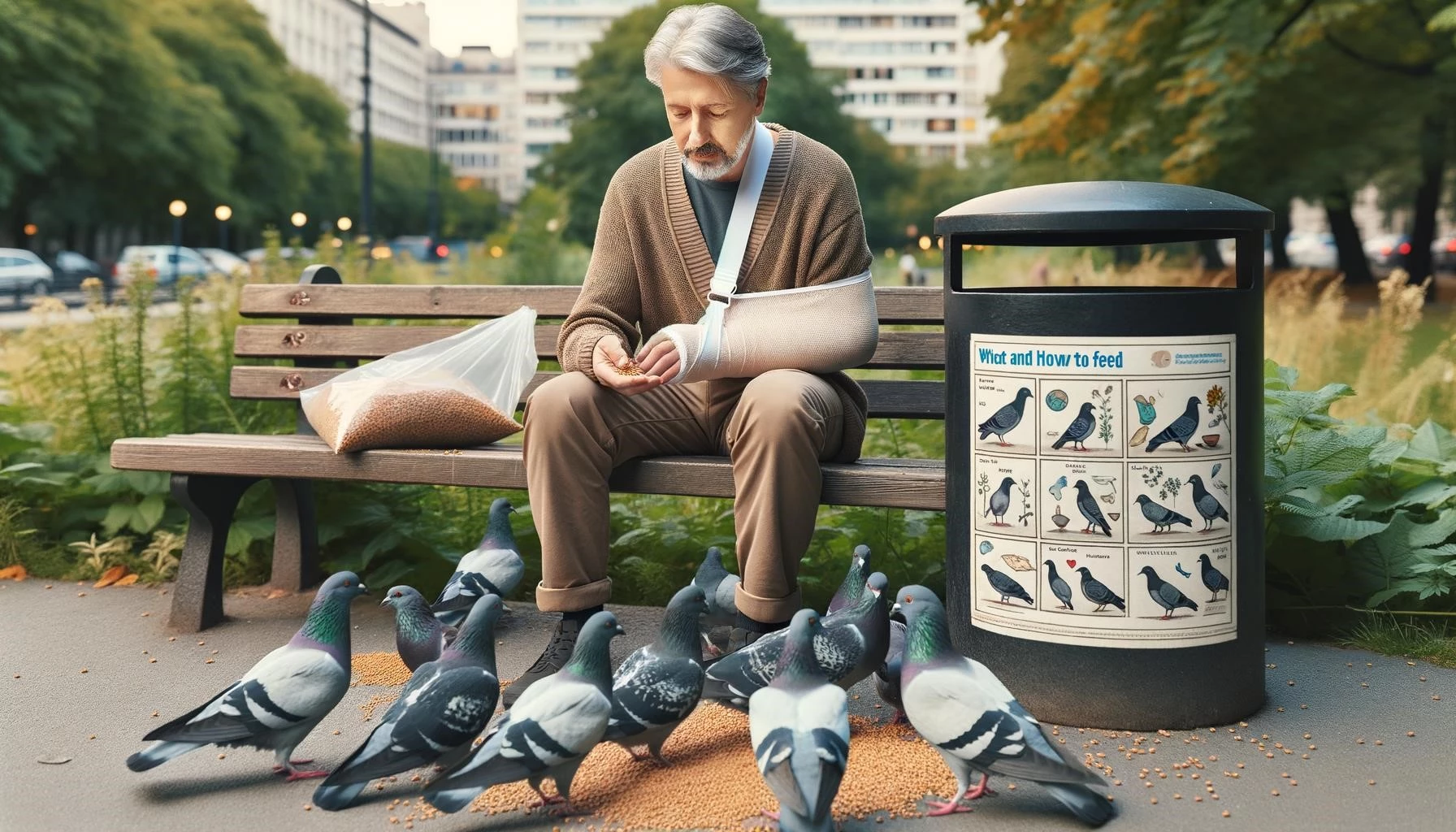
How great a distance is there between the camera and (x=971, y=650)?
3.89 meters

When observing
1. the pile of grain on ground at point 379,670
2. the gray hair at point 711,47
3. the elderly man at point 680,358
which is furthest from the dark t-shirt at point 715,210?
the pile of grain on ground at point 379,670

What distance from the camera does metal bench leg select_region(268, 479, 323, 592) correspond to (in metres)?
5.45

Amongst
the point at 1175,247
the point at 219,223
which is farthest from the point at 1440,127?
the point at 219,223

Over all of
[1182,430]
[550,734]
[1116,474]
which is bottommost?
[550,734]

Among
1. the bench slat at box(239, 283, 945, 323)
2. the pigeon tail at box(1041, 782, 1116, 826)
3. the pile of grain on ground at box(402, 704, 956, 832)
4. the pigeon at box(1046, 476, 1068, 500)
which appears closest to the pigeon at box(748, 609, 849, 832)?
the pile of grain on ground at box(402, 704, 956, 832)

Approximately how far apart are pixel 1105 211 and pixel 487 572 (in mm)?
2206

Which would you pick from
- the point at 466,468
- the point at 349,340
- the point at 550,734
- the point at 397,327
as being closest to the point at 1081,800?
the point at 550,734

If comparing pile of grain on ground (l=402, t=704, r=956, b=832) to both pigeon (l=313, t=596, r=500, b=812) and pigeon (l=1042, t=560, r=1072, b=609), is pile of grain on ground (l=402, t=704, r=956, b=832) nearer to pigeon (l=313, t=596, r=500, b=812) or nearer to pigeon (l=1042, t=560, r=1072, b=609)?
pigeon (l=313, t=596, r=500, b=812)

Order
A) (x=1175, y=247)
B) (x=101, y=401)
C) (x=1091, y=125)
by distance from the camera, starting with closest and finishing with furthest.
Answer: (x=101, y=401) → (x=1091, y=125) → (x=1175, y=247)

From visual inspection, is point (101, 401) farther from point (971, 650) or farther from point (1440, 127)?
point (1440, 127)

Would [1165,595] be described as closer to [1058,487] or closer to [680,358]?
[1058,487]

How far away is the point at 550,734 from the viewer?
312cm

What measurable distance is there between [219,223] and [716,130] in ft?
172

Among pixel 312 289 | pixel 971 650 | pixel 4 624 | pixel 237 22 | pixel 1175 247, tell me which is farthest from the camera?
pixel 237 22
